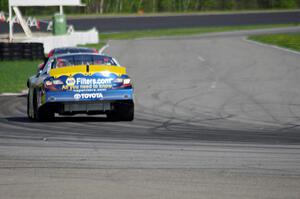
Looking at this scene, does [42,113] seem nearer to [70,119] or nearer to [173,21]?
[70,119]

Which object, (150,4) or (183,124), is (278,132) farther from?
(150,4)

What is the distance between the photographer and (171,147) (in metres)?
12.2

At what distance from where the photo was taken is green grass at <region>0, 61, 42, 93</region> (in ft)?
85.9

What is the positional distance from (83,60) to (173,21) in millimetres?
63706

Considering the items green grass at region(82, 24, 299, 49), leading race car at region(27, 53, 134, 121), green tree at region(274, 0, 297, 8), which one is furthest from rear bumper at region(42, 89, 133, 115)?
green tree at region(274, 0, 297, 8)

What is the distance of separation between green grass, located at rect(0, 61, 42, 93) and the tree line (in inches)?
165

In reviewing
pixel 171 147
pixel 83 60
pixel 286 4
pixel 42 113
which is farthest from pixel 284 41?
pixel 286 4

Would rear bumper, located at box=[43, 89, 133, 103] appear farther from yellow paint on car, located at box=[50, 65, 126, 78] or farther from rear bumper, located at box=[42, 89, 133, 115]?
yellow paint on car, located at box=[50, 65, 126, 78]

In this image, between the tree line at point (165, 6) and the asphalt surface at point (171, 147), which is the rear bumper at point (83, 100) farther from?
the tree line at point (165, 6)

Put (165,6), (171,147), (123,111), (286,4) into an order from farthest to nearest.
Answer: (286,4), (165,6), (123,111), (171,147)

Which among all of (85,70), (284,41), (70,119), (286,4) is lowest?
(286,4)

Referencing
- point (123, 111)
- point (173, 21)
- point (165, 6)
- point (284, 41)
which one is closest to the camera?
point (123, 111)

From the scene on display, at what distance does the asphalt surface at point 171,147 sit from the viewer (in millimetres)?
8820

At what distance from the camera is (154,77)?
95.7 ft
